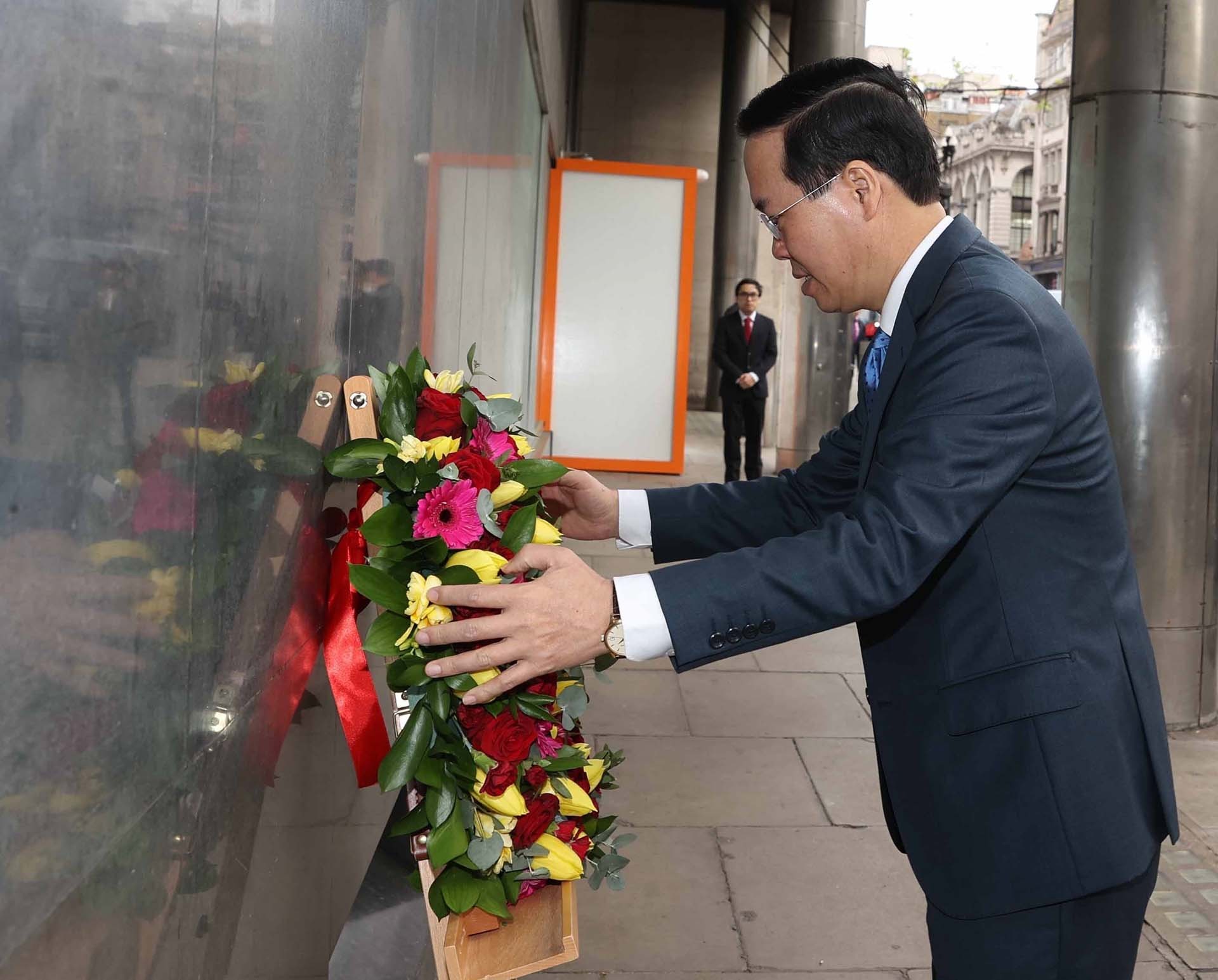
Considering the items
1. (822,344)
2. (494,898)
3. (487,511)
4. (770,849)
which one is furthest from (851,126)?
(822,344)

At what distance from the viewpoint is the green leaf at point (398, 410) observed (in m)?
1.82

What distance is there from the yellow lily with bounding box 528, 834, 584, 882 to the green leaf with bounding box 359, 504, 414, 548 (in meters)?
0.47

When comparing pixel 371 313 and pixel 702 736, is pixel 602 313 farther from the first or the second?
pixel 371 313

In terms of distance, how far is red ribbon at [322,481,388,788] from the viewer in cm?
190

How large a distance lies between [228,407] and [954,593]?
40.9 inches

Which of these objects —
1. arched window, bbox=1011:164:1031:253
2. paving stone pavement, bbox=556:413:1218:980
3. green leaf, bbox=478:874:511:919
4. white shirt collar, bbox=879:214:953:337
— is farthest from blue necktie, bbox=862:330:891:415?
arched window, bbox=1011:164:1031:253

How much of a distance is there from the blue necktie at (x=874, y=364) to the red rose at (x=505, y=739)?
0.80 meters

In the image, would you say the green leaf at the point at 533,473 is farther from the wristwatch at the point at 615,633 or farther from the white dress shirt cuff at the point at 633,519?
the white dress shirt cuff at the point at 633,519

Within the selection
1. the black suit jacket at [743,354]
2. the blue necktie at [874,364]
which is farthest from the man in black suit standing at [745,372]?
the blue necktie at [874,364]

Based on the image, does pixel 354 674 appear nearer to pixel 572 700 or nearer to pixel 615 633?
pixel 572 700

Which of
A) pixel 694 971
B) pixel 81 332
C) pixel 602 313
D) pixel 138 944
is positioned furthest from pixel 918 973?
pixel 602 313

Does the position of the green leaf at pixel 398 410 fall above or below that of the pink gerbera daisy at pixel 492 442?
above

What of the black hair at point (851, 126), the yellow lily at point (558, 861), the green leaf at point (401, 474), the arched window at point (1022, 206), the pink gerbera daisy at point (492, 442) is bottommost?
the yellow lily at point (558, 861)

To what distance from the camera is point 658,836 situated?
4.20 meters
